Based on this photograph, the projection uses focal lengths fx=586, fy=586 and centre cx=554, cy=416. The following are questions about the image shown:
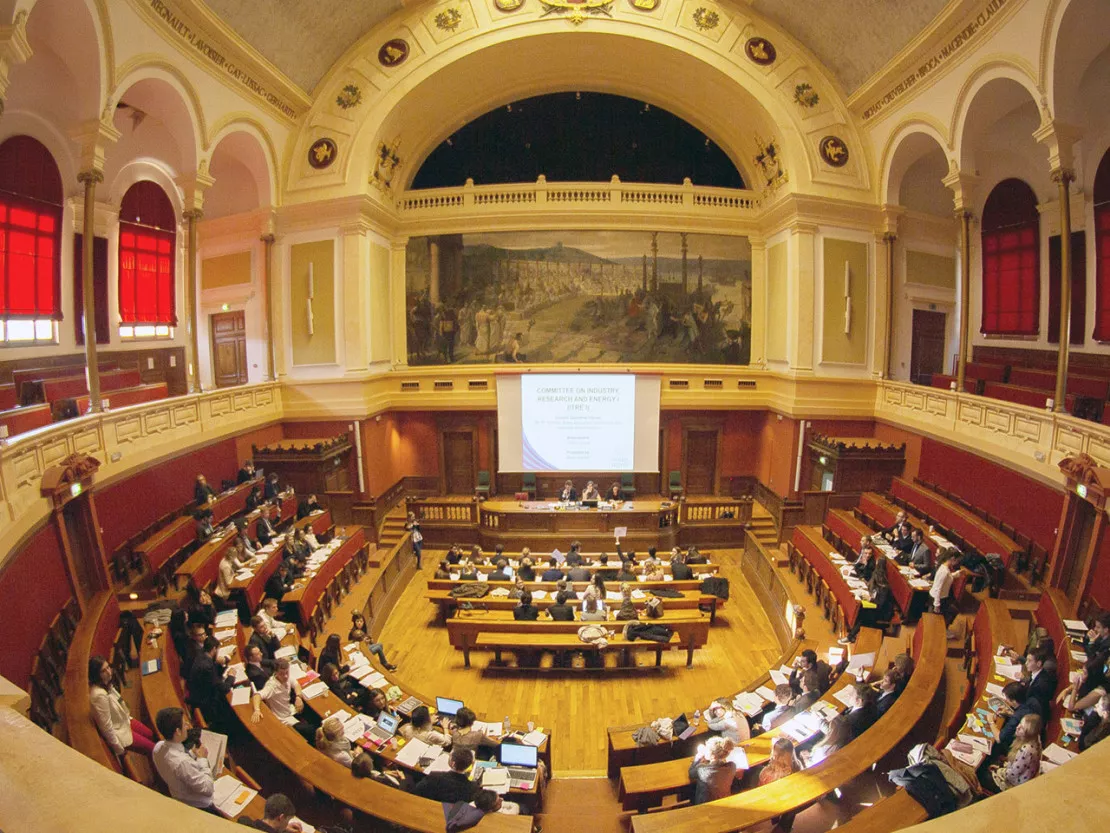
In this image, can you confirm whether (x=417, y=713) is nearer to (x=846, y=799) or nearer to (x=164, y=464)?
(x=846, y=799)

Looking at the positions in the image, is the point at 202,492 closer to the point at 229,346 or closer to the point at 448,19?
Answer: the point at 229,346

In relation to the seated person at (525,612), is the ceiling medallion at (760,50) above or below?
above

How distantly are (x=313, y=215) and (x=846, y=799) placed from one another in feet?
48.2

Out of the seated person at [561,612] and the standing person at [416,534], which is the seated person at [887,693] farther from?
the standing person at [416,534]

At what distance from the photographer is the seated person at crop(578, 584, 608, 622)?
9.53 meters

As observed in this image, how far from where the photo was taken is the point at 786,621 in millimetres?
10328

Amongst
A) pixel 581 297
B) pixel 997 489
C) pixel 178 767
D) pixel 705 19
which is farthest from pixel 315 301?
pixel 997 489

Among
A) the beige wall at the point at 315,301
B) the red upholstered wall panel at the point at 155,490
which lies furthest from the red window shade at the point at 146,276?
the red upholstered wall panel at the point at 155,490

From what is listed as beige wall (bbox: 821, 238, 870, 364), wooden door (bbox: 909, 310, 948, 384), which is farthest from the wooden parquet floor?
wooden door (bbox: 909, 310, 948, 384)

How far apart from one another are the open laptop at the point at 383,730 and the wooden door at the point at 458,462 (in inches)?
401

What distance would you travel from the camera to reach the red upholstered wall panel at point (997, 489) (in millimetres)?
8773

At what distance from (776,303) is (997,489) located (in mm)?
7023

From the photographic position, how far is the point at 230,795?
489cm

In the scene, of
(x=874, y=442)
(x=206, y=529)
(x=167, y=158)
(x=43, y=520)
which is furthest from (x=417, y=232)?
(x=874, y=442)
